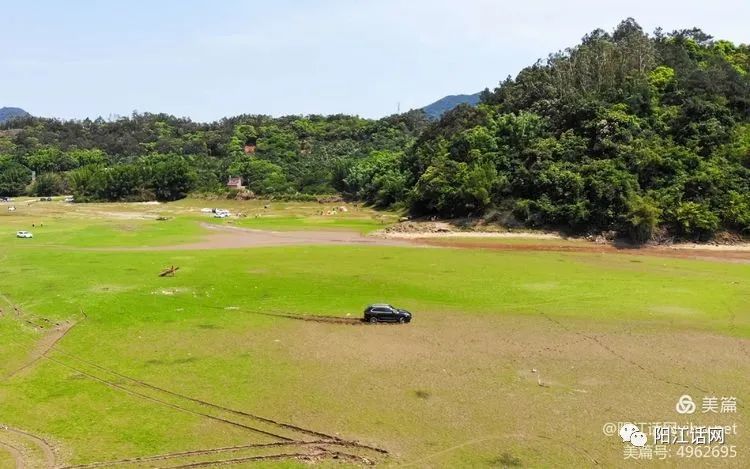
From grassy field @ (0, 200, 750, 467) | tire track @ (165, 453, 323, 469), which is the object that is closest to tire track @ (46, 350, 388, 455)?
grassy field @ (0, 200, 750, 467)

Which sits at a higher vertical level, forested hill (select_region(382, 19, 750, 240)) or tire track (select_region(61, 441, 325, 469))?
forested hill (select_region(382, 19, 750, 240))

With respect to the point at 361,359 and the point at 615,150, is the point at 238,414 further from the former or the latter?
the point at 615,150

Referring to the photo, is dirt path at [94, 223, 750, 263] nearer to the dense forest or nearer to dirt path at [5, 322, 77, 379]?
the dense forest

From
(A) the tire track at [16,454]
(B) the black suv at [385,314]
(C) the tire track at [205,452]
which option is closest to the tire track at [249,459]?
(C) the tire track at [205,452]

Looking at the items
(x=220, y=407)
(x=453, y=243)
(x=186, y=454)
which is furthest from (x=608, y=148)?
(x=186, y=454)

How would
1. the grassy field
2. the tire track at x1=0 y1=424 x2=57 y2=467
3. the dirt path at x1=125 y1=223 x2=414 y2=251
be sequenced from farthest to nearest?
the dirt path at x1=125 y1=223 x2=414 y2=251, the grassy field, the tire track at x1=0 y1=424 x2=57 y2=467

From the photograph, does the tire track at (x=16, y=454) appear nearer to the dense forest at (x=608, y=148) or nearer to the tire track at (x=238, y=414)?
the tire track at (x=238, y=414)

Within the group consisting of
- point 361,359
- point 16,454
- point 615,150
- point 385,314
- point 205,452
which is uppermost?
point 615,150

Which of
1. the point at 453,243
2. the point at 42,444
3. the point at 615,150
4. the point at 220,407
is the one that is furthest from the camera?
the point at 615,150
